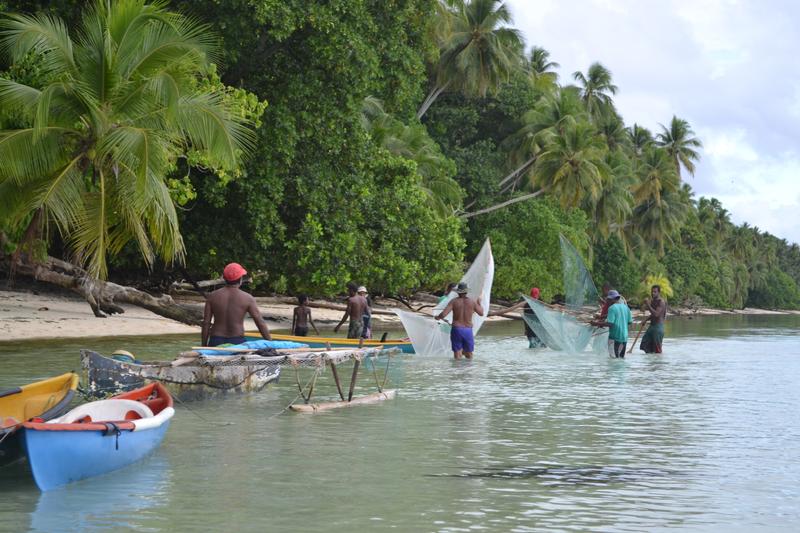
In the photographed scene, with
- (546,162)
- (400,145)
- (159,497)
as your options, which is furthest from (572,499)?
(546,162)

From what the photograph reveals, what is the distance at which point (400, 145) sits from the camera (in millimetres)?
37375

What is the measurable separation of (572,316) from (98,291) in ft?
34.5

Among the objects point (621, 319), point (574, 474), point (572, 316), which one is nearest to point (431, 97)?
point (572, 316)

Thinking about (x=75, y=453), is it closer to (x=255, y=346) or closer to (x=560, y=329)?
(x=255, y=346)

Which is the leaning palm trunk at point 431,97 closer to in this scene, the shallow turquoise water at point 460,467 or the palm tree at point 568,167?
the palm tree at point 568,167

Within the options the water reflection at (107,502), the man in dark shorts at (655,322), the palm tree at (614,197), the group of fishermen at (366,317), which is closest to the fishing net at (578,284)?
the group of fishermen at (366,317)

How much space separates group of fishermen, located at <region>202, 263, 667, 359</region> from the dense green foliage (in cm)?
364

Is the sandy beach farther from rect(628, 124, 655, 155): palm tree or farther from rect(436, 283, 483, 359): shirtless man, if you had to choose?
rect(628, 124, 655, 155): palm tree

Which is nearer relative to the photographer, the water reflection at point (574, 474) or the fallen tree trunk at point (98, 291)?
the water reflection at point (574, 474)

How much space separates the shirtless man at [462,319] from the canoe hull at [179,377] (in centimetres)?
506

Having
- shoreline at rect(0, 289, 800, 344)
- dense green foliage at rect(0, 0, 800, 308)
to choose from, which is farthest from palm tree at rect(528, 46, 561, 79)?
shoreline at rect(0, 289, 800, 344)

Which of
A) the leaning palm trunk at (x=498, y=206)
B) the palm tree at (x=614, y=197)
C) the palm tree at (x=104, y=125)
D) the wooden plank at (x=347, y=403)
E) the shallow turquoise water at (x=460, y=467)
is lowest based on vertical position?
the shallow turquoise water at (x=460, y=467)

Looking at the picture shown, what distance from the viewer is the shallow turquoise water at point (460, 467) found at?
283 inches

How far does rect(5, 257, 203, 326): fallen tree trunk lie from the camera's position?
2119 cm
